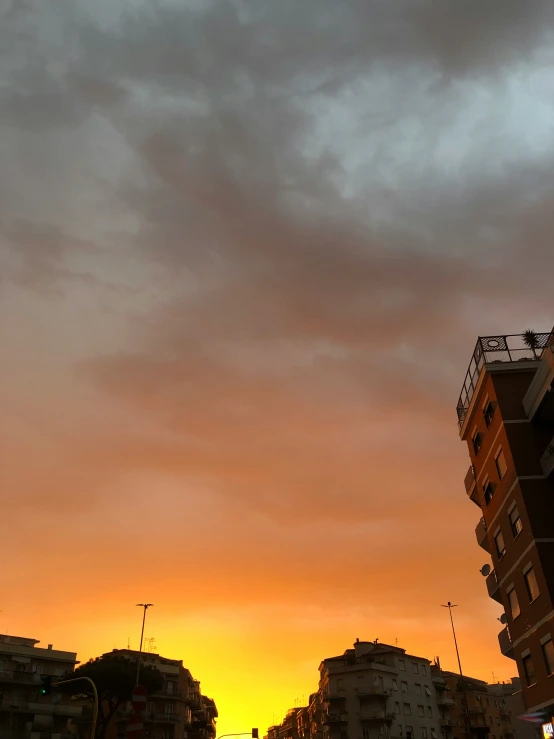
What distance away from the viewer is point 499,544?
1425 inches

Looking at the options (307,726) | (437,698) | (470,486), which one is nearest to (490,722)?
(437,698)

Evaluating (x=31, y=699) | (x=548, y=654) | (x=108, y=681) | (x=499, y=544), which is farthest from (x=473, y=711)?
(x=548, y=654)

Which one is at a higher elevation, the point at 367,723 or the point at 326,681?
A: the point at 326,681

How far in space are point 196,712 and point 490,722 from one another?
51.0 m

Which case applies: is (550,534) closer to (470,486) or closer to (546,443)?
(546,443)

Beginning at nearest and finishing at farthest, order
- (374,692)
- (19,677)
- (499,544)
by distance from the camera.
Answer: (499,544)
(19,677)
(374,692)

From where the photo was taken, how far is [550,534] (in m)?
30.4

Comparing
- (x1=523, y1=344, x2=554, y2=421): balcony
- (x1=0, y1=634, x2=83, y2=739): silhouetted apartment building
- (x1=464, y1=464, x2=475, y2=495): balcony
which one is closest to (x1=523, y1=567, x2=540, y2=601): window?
(x1=523, y1=344, x2=554, y2=421): balcony

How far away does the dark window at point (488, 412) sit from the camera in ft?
115

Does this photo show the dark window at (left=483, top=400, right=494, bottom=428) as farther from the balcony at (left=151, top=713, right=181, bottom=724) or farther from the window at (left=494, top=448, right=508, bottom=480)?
the balcony at (left=151, top=713, right=181, bottom=724)

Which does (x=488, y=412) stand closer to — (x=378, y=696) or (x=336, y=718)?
(x=378, y=696)

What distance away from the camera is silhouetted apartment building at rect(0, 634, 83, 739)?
77.6m

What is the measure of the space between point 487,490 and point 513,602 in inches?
243

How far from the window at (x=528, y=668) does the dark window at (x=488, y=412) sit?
39.5ft
